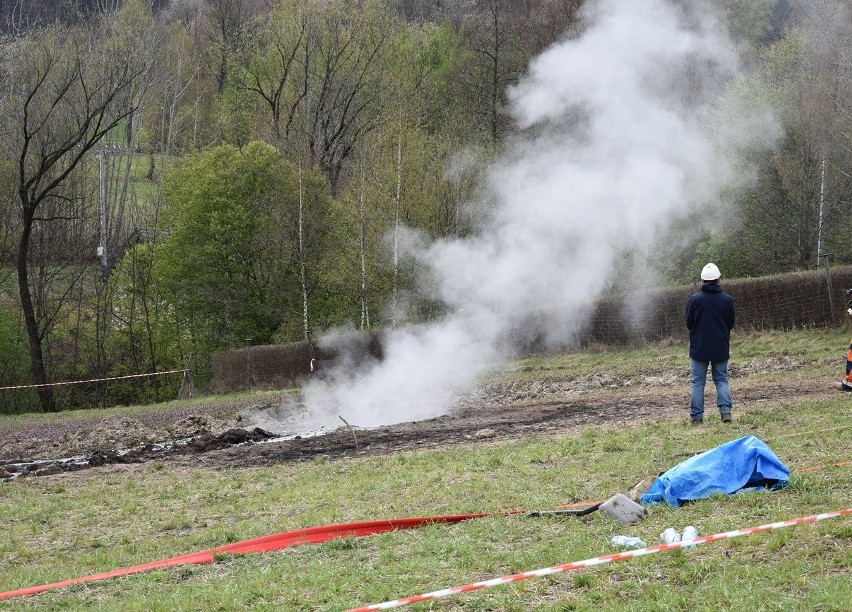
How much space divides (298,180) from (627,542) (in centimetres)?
4308

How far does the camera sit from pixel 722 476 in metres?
9.32

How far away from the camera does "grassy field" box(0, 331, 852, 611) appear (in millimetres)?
6668

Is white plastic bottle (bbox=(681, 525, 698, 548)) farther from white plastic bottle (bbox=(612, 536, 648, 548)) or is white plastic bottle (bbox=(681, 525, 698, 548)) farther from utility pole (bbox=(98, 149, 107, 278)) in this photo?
utility pole (bbox=(98, 149, 107, 278))

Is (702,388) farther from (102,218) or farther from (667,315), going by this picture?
(102,218)

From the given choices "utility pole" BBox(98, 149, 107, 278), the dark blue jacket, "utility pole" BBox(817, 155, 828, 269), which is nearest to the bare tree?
"utility pole" BBox(98, 149, 107, 278)

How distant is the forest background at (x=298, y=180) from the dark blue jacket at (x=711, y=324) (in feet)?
57.5

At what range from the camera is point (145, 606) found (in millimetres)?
7398

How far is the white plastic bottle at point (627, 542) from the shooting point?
25.2 ft

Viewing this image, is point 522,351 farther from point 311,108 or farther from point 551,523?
point 311,108

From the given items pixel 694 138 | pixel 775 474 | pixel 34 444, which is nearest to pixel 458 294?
pixel 694 138

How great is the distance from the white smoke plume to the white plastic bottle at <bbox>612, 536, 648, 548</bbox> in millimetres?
18606

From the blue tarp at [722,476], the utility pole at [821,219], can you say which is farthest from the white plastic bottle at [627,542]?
the utility pole at [821,219]

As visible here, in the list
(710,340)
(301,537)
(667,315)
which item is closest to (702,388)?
(710,340)

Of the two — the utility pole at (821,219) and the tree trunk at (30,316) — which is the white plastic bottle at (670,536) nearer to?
the utility pole at (821,219)
